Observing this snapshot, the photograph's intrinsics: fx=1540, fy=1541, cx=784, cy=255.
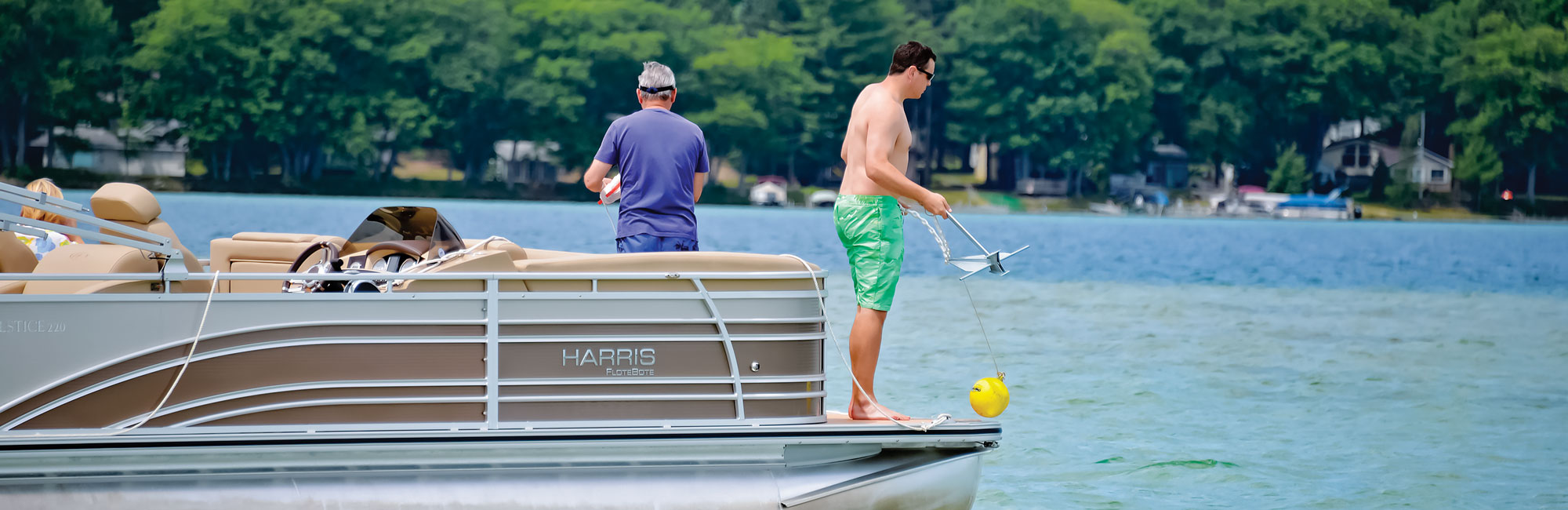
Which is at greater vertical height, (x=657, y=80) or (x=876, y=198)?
(x=657, y=80)

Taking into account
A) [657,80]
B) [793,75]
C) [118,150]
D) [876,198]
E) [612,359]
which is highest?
[793,75]

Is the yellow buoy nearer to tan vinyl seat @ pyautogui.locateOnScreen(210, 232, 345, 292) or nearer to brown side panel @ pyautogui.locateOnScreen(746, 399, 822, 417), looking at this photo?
brown side panel @ pyautogui.locateOnScreen(746, 399, 822, 417)

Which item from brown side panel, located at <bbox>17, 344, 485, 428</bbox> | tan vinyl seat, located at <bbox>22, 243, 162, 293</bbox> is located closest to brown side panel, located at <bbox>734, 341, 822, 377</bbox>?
brown side panel, located at <bbox>17, 344, 485, 428</bbox>

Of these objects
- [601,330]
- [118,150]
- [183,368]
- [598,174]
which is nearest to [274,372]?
[183,368]

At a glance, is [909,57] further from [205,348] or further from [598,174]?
[205,348]

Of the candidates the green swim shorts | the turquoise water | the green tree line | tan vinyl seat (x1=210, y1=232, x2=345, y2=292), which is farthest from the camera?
the green tree line

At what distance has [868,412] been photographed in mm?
5492

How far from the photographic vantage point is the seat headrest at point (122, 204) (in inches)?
221

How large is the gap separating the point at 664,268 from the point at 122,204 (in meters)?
2.15

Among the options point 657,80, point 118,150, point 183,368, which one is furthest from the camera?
point 118,150

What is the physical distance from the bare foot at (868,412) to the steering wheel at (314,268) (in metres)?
1.83

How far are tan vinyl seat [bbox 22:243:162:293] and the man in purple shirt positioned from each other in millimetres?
1563

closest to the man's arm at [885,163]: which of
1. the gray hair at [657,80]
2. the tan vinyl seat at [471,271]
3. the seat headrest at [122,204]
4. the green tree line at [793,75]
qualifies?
the gray hair at [657,80]

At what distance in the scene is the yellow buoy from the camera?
545cm
